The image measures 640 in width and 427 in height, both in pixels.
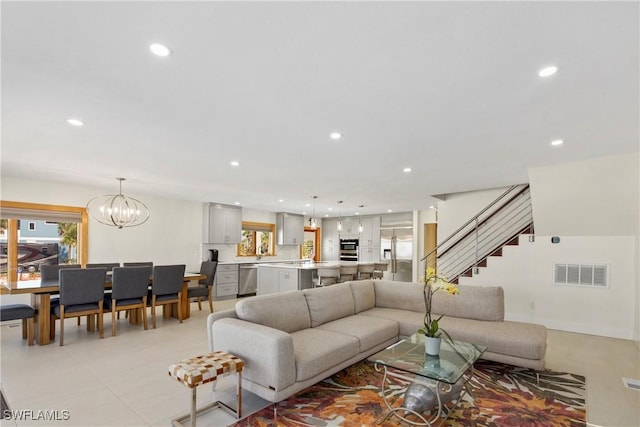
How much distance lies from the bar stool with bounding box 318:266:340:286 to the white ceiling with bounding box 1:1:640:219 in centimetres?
268

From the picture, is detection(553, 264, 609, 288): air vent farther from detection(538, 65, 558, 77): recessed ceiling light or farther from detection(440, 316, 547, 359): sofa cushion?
detection(538, 65, 558, 77): recessed ceiling light

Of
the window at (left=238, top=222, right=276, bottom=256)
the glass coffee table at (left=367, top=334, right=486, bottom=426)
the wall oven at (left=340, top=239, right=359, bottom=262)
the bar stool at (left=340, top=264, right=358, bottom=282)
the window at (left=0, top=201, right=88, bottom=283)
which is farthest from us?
the wall oven at (left=340, top=239, right=359, bottom=262)

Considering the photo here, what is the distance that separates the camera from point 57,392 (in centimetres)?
293

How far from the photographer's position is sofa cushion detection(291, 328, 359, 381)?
8.80 feet

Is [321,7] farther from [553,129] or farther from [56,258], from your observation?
[56,258]

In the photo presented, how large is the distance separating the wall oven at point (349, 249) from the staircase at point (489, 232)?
3799 millimetres

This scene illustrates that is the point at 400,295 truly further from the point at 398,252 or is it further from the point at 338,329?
the point at 398,252

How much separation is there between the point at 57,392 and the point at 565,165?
243 inches

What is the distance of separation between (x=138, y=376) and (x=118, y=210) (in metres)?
4.41

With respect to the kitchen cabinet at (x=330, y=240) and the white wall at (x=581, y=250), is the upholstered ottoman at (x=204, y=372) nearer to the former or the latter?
the white wall at (x=581, y=250)

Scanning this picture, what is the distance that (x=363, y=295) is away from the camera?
4.54 metres

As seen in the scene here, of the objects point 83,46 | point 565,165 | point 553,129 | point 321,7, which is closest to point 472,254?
point 565,165

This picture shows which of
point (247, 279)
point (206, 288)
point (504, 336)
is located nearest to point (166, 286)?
point (206, 288)

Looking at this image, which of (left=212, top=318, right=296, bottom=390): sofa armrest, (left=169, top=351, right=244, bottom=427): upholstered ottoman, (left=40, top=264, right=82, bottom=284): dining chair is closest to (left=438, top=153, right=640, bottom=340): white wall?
(left=212, top=318, right=296, bottom=390): sofa armrest
